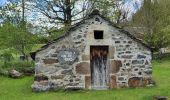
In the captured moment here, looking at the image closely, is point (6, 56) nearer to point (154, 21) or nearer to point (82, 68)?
point (82, 68)

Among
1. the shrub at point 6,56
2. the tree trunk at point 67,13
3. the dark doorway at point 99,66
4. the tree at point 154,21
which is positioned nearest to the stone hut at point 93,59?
the dark doorway at point 99,66

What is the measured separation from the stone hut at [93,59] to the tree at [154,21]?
19.8 metres

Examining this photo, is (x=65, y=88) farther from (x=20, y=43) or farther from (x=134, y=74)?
(x=20, y=43)

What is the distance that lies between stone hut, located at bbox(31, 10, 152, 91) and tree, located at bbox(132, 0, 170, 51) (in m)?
19.8

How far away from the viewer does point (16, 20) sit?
30.7 metres

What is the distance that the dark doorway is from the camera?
19.0 m

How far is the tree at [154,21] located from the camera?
3949 cm

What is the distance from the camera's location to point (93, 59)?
62.8 feet

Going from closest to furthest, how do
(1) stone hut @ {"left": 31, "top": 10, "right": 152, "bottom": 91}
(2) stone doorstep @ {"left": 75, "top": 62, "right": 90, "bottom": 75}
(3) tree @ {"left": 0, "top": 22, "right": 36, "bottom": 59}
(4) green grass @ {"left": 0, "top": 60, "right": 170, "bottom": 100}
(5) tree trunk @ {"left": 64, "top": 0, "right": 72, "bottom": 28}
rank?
(4) green grass @ {"left": 0, "top": 60, "right": 170, "bottom": 100} < (1) stone hut @ {"left": 31, "top": 10, "right": 152, "bottom": 91} < (2) stone doorstep @ {"left": 75, "top": 62, "right": 90, "bottom": 75} < (3) tree @ {"left": 0, "top": 22, "right": 36, "bottom": 59} < (5) tree trunk @ {"left": 64, "top": 0, "right": 72, "bottom": 28}

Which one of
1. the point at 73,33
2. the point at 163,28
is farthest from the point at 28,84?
the point at 163,28

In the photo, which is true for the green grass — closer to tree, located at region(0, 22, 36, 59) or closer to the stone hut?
the stone hut

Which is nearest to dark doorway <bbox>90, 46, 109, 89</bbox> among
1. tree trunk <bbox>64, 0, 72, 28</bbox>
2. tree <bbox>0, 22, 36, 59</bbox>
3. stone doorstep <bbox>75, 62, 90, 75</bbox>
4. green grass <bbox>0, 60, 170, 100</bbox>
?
stone doorstep <bbox>75, 62, 90, 75</bbox>

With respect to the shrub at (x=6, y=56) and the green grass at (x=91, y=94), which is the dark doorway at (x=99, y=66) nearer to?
the green grass at (x=91, y=94)

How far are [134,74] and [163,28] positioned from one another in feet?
67.9
